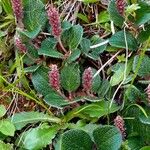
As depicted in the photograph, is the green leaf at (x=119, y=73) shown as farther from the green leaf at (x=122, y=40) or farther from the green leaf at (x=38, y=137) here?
the green leaf at (x=38, y=137)

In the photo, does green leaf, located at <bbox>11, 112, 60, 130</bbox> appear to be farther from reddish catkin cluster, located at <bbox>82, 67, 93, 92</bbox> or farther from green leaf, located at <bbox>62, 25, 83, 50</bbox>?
green leaf, located at <bbox>62, 25, 83, 50</bbox>

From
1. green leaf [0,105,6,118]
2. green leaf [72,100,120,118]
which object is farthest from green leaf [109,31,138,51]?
green leaf [0,105,6,118]

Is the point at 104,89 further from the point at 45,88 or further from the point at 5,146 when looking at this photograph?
the point at 5,146

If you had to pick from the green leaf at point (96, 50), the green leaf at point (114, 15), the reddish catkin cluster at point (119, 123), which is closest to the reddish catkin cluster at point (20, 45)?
the green leaf at point (96, 50)

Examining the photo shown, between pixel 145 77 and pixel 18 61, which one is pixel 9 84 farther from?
pixel 145 77

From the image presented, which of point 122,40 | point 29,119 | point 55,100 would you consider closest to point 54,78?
point 55,100

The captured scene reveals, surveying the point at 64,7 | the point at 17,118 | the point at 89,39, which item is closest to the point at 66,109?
the point at 17,118
